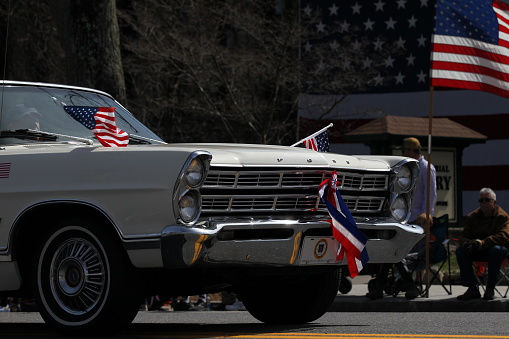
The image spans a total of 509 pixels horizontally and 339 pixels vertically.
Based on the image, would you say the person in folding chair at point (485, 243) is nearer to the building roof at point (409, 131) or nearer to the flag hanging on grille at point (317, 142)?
the flag hanging on grille at point (317, 142)

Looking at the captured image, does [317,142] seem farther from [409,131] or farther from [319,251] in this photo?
[409,131]

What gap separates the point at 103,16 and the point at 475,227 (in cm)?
606

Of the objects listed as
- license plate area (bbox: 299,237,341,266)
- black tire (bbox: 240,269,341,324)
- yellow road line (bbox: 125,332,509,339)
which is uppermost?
license plate area (bbox: 299,237,341,266)

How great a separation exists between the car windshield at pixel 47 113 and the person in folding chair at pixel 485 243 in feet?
16.2

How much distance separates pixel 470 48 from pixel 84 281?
7.48m

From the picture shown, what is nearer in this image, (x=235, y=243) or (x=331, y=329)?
(x=235, y=243)

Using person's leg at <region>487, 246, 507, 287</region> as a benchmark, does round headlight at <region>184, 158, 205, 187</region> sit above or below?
above

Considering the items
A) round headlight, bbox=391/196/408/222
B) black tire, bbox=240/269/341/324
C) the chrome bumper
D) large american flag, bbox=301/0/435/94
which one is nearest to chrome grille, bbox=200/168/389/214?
the chrome bumper

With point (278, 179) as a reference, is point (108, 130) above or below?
above

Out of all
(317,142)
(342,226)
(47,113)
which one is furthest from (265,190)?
(317,142)

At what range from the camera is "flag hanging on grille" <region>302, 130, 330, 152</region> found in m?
9.77

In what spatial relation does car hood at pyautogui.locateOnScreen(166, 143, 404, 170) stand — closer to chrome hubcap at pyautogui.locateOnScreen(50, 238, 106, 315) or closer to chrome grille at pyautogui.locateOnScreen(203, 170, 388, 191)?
chrome grille at pyautogui.locateOnScreen(203, 170, 388, 191)

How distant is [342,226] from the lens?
8.02 meters

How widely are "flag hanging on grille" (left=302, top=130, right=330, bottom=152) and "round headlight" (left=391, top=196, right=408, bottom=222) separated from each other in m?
1.25
